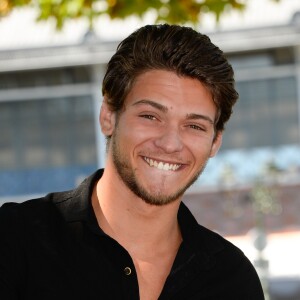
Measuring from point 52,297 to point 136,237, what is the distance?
0.37 meters

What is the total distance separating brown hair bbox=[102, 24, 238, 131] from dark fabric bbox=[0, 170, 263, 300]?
37 cm

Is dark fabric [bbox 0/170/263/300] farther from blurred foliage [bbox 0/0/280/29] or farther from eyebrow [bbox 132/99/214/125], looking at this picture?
blurred foliage [bbox 0/0/280/29]

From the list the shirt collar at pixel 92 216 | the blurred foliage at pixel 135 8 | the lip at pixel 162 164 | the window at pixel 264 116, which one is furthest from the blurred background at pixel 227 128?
the lip at pixel 162 164

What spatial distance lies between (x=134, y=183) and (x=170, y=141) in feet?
0.58

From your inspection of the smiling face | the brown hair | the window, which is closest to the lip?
the smiling face

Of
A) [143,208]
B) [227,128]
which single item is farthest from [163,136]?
[227,128]

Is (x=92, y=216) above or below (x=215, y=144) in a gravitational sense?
below

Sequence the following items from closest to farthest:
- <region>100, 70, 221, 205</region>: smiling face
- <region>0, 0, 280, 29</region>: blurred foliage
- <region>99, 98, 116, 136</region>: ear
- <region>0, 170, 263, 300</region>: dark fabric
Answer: <region>0, 170, 263, 300</region>: dark fabric, <region>100, 70, 221, 205</region>: smiling face, <region>99, 98, 116, 136</region>: ear, <region>0, 0, 280, 29</region>: blurred foliage

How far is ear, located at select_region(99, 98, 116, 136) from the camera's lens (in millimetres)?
→ 2717

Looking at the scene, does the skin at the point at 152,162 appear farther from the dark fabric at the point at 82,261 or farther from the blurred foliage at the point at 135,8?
the blurred foliage at the point at 135,8

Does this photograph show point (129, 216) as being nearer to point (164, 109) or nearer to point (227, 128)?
point (164, 109)

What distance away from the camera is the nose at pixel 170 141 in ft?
8.23

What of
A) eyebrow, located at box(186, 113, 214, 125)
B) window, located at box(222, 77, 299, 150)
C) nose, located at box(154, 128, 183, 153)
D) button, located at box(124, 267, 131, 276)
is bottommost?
window, located at box(222, 77, 299, 150)

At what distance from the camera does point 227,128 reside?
13.4m
